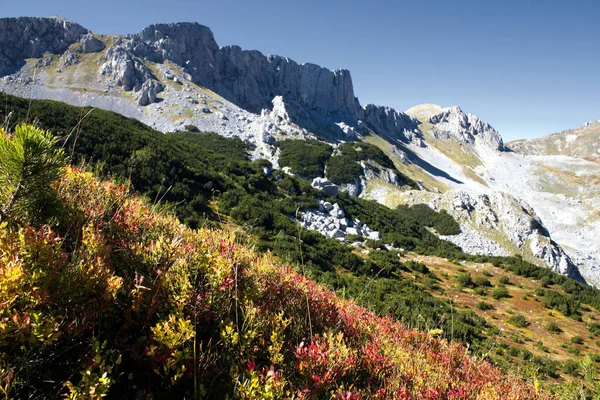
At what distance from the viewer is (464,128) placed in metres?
176

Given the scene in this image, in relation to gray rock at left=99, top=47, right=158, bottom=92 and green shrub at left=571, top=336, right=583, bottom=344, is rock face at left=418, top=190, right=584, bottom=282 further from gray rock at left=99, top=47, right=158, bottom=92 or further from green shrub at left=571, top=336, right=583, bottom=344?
gray rock at left=99, top=47, right=158, bottom=92

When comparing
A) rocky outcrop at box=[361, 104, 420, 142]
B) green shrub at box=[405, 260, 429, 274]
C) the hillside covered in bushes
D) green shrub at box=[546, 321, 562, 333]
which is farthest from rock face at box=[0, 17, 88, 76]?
rocky outcrop at box=[361, 104, 420, 142]

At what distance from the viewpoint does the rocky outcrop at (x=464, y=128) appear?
555 feet

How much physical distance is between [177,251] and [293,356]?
1442 mm

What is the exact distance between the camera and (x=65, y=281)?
5.84 feet

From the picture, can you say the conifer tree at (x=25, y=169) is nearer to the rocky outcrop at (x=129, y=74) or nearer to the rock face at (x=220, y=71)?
the rock face at (x=220, y=71)

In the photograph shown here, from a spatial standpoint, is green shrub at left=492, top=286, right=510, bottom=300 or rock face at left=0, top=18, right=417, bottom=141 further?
rock face at left=0, top=18, right=417, bottom=141

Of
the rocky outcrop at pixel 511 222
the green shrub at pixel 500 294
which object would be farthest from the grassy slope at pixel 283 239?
the rocky outcrop at pixel 511 222

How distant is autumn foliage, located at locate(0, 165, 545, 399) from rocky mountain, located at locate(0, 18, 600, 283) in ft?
133

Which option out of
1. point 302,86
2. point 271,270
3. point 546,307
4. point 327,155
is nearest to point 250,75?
point 302,86

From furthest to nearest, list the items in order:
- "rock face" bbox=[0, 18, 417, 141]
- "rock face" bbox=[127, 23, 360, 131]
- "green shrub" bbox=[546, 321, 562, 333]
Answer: "rock face" bbox=[127, 23, 360, 131]
"rock face" bbox=[0, 18, 417, 141]
"green shrub" bbox=[546, 321, 562, 333]

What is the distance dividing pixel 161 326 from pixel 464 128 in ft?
670

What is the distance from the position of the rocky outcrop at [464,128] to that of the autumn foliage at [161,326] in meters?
186

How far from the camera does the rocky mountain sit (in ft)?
137
